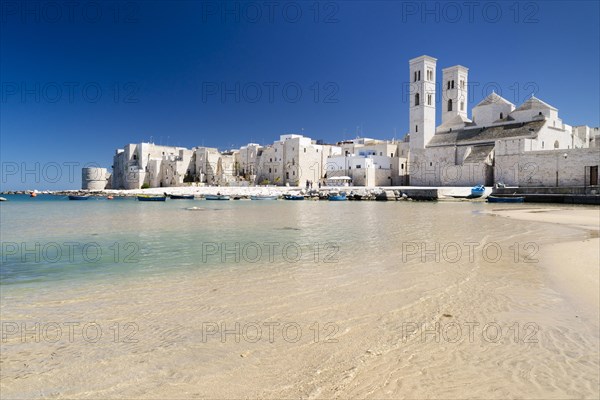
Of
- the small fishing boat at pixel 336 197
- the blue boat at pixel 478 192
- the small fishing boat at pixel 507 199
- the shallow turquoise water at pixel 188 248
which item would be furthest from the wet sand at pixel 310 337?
the small fishing boat at pixel 336 197

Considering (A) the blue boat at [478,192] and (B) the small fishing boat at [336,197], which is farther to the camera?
(B) the small fishing boat at [336,197]

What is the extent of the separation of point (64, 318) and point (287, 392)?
11.8 feet

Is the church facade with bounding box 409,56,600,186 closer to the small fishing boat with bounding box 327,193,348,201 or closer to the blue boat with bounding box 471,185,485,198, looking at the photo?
the blue boat with bounding box 471,185,485,198

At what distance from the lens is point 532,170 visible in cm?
3922

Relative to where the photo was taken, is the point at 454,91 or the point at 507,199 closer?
the point at 507,199

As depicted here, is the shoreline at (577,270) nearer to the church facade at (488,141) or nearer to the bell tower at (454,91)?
the church facade at (488,141)

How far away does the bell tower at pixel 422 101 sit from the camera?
5353cm

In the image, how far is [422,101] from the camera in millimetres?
53656

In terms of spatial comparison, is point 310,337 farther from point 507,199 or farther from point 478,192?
point 478,192

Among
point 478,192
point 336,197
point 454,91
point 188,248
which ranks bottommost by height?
point 188,248

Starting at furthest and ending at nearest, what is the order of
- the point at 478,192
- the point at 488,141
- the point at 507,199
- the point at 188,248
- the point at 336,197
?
the point at 488,141
the point at 336,197
the point at 478,192
the point at 507,199
the point at 188,248

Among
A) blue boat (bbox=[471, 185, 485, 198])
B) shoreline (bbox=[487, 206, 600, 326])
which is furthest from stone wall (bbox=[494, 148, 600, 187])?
shoreline (bbox=[487, 206, 600, 326])

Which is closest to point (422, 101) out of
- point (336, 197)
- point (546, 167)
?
point (546, 167)

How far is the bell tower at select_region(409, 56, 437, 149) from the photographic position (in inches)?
2108
